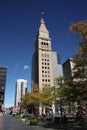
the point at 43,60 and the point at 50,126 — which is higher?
the point at 43,60

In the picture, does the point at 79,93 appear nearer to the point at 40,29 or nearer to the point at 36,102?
the point at 36,102

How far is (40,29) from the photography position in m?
181

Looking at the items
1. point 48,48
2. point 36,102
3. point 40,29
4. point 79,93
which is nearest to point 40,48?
point 48,48

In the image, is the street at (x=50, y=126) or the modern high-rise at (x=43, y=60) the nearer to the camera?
the street at (x=50, y=126)

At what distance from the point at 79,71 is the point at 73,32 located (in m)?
5.63

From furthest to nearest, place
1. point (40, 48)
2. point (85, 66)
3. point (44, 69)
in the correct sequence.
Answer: point (40, 48) → point (44, 69) → point (85, 66)

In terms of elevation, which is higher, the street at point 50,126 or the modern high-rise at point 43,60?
the modern high-rise at point 43,60

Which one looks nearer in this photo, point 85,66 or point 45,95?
point 85,66

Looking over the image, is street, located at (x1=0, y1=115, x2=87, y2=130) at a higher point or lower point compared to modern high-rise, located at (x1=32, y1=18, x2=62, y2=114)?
lower

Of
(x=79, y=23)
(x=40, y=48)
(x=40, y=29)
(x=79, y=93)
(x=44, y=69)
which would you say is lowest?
(x=79, y=93)

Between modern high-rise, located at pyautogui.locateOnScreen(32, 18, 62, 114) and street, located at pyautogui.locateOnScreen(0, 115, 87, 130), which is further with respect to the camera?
modern high-rise, located at pyautogui.locateOnScreen(32, 18, 62, 114)

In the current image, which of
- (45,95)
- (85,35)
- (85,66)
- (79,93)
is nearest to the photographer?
(85,35)

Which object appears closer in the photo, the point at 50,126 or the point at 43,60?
the point at 50,126

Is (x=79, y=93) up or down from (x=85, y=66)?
down
